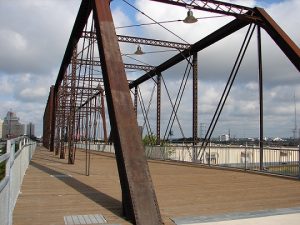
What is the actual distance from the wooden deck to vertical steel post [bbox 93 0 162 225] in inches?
14.3

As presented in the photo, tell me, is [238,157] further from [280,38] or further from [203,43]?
[280,38]

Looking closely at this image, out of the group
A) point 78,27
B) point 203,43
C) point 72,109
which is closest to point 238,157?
point 203,43

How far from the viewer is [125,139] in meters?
7.89

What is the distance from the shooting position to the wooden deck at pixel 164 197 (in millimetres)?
7738

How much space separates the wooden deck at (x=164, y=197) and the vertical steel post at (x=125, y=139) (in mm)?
363

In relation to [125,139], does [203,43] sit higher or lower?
higher

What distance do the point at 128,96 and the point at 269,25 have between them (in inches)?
459

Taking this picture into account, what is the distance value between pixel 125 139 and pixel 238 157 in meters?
16.1

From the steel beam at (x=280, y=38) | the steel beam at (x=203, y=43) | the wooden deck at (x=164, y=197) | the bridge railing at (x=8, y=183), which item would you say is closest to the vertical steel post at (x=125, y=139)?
the wooden deck at (x=164, y=197)

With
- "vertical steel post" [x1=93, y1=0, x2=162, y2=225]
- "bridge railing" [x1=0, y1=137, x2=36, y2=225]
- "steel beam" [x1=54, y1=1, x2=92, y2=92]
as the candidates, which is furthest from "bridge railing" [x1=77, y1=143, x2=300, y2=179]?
"bridge railing" [x1=0, y1=137, x2=36, y2=225]

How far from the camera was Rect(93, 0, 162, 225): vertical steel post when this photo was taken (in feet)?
23.4

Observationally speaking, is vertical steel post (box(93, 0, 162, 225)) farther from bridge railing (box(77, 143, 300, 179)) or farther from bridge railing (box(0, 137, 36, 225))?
bridge railing (box(77, 143, 300, 179))

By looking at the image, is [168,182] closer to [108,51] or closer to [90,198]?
[90,198]

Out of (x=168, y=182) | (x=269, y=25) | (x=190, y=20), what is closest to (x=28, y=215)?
(x=168, y=182)
